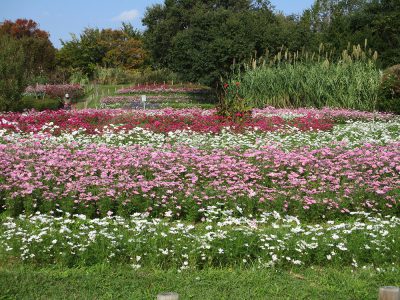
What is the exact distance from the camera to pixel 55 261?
4.58 m

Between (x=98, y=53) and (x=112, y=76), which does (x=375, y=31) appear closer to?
(x=112, y=76)

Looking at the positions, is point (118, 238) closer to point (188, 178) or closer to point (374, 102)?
point (188, 178)

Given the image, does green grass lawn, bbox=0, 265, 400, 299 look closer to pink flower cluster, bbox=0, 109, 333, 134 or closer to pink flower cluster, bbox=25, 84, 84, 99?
pink flower cluster, bbox=0, 109, 333, 134

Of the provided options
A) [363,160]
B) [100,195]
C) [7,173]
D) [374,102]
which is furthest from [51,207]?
[374,102]

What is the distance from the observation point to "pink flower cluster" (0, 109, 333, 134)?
12039 mm

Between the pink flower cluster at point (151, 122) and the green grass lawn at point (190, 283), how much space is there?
734 centimetres

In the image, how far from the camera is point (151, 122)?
42.8ft

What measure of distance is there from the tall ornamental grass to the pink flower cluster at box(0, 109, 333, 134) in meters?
4.06

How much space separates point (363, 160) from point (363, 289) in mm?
3685

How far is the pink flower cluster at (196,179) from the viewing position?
6.29 metres

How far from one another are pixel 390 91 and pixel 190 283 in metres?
14.9

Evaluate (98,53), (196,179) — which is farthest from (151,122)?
(98,53)

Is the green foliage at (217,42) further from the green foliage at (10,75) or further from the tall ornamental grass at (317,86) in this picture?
the green foliage at (10,75)

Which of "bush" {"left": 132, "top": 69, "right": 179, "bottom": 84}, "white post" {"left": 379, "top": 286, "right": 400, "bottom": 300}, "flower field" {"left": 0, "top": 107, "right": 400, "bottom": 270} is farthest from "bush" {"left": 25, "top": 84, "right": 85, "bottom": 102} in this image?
"white post" {"left": 379, "top": 286, "right": 400, "bottom": 300}
